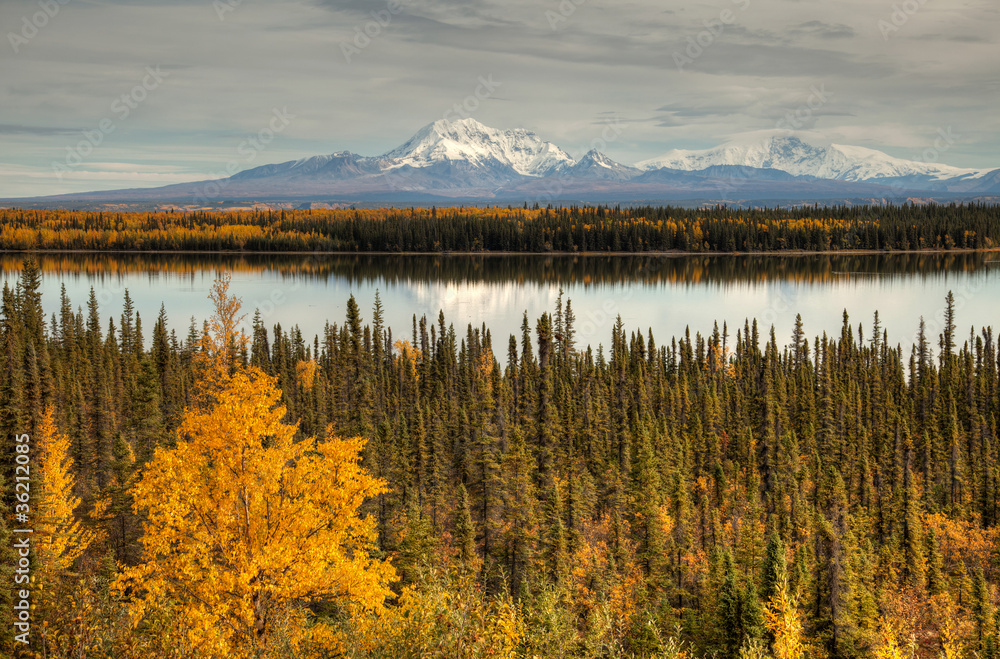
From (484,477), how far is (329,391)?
137 feet

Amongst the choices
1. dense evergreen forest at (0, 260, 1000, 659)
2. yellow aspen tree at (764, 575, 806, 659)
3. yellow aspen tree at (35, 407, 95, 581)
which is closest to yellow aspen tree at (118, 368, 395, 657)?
dense evergreen forest at (0, 260, 1000, 659)

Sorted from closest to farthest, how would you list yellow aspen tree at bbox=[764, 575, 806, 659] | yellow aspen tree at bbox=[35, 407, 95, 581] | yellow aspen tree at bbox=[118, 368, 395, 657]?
yellow aspen tree at bbox=[118, 368, 395, 657] → yellow aspen tree at bbox=[764, 575, 806, 659] → yellow aspen tree at bbox=[35, 407, 95, 581]

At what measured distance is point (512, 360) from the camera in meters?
122

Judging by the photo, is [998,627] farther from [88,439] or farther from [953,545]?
[88,439]

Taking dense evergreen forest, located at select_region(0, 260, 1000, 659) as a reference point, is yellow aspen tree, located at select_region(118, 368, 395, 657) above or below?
above

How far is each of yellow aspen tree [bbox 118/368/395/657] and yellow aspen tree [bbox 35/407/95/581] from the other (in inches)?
298

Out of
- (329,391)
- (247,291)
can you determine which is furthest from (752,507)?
(247,291)

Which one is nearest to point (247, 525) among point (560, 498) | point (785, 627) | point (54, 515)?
point (785, 627)

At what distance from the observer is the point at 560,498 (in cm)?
5450

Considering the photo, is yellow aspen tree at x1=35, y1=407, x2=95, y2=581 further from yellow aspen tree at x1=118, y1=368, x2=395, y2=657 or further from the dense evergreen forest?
yellow aspen tree at x1=118, y1=368, x2=395, y2=657

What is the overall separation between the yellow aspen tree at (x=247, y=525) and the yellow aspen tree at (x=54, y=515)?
7565 mm

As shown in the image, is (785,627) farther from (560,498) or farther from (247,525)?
(560,498)

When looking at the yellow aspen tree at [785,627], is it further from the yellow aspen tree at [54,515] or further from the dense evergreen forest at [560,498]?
the yellow aspen tree at [54,515]

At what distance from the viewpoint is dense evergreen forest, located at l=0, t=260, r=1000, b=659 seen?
→ 23.2 metres
